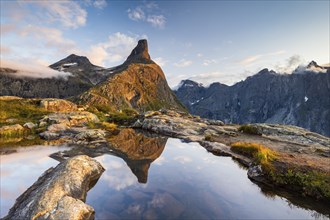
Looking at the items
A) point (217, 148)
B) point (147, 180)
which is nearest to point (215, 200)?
point (147, 180)

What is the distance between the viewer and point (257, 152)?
1090 inches

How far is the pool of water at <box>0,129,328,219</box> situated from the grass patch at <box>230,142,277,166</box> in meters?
2.25

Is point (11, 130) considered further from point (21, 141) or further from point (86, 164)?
point (86, 164)

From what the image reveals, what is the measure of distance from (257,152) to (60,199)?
72.4 feet

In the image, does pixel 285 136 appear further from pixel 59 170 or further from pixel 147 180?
pixel 59 170

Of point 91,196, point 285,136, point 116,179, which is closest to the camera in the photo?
point 91,196

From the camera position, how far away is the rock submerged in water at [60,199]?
11.5 m

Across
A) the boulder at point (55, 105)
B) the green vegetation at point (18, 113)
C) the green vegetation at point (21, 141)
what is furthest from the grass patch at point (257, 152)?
the boulder at point (55, 105)

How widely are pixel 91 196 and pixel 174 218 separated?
5.84 metres

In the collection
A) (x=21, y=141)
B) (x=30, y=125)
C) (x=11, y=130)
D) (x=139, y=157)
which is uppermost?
(x=30, y=125)

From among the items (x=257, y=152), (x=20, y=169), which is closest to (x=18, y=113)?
(x=20, y=169)

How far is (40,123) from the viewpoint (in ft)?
150


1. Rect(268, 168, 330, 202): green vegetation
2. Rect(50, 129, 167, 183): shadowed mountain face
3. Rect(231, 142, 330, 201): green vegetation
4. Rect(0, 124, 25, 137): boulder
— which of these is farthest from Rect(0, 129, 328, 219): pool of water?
Rect(0, 124, 25, 137): boulder

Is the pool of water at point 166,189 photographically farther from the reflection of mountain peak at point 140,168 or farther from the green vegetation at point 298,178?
the green vegetation at point 298,178
